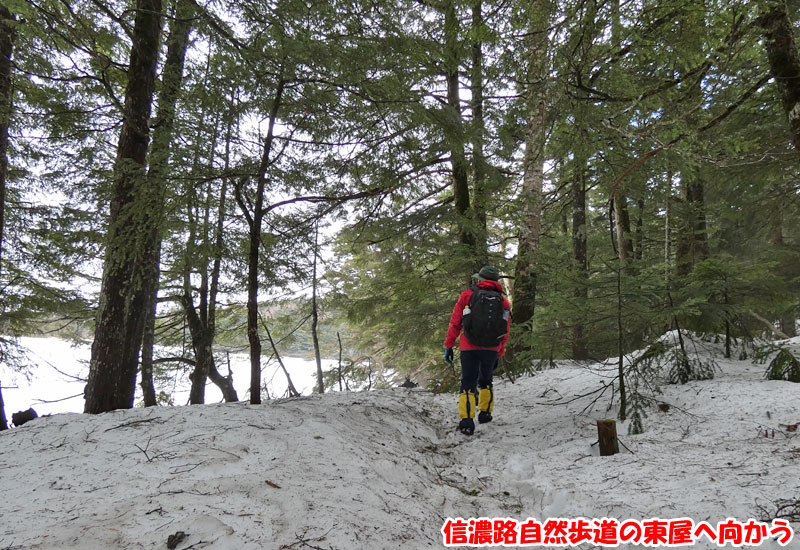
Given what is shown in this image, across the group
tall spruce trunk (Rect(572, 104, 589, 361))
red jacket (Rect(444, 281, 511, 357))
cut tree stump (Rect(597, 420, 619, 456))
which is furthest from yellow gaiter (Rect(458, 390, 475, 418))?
cut tree stump (Rect(597, 420, 619, 456))

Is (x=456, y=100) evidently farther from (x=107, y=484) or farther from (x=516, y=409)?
(x=107, y=484)

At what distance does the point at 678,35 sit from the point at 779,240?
12380 mm

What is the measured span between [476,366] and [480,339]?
428 mm

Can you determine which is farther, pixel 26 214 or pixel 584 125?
pixel 26 214

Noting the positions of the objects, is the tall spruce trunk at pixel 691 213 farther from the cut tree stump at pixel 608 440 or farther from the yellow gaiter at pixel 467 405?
the yellow gaiter at pixel 467 405

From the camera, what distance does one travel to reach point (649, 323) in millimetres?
4328

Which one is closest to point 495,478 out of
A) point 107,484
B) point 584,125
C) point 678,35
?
point 107,484

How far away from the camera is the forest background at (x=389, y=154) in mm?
4086

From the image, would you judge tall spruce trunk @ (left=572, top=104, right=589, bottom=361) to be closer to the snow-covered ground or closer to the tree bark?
the snow-covered ground

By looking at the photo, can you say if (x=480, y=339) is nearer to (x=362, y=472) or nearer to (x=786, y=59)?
(x=362, y=472)

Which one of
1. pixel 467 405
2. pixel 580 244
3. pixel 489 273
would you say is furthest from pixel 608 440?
pixel 580 244

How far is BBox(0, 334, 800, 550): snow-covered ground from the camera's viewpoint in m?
2.11

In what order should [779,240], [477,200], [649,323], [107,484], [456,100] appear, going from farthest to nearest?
[779,240] < [456,100] < [477,200] < [649,323] < [107,484]

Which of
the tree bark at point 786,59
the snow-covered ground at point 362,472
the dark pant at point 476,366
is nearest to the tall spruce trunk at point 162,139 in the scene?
the snow-covered ground at point 362,472
